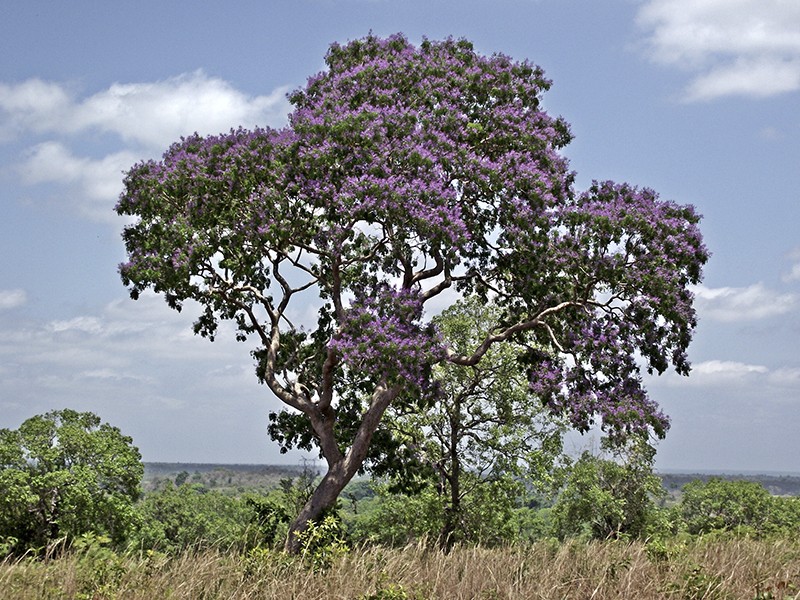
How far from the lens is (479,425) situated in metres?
26.7

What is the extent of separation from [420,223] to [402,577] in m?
6.46

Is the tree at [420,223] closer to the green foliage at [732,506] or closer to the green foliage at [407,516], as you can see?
the green foliage at [407,516]

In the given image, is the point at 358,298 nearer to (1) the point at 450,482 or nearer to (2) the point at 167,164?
(2) the point at 167,164

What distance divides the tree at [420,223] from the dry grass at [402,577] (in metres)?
3.86

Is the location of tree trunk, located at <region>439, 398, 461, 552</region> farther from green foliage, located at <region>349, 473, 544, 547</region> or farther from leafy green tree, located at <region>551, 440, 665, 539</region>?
leafy green tree, located at <region>551, 440, 665, 539</region>

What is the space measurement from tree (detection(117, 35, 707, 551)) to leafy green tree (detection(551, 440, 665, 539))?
20.9 meters

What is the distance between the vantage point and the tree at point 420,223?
15023 millimetres

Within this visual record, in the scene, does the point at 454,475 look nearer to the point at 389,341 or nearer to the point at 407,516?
the point at 407,516

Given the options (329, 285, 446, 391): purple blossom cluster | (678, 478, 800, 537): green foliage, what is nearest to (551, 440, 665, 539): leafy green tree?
(678, 478, 800, 537): green foliage

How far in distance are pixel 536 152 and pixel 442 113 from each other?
2.15m

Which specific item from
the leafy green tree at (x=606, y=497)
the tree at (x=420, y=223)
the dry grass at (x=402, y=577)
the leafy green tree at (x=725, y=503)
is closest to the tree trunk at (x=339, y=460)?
the tree at (x=420, y=223)

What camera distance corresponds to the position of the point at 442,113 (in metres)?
16.4

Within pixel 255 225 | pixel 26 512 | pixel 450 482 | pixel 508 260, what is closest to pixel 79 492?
pixel 26 512

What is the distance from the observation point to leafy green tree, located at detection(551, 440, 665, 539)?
36.5 metres
